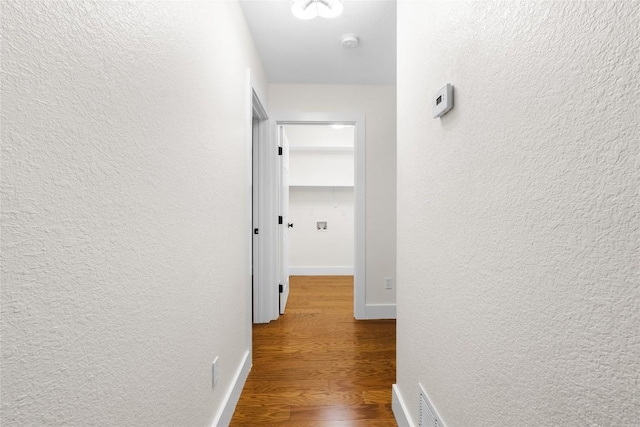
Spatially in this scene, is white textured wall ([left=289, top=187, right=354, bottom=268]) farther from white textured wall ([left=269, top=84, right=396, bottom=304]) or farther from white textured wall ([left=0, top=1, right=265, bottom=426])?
white textured wall ([left=0, top=1, right=265, bottom=426])

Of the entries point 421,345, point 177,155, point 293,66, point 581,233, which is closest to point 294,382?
point 421,345

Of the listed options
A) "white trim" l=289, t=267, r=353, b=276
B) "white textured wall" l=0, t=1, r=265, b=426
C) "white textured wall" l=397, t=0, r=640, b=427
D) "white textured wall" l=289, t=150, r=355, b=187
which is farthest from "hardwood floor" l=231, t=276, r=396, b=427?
"white textured wall" l=289, t=150, r=355, b=187

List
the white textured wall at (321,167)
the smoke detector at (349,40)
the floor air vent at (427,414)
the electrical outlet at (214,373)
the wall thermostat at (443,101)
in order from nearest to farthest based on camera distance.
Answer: the wall thermostat at (443,101)
the floor air vent at (427,414)
the electrical outlet at (214,373)
the smoke detector at (349,40)
the white textured wall at (321,167)

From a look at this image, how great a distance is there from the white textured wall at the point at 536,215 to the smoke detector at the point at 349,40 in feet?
3.76

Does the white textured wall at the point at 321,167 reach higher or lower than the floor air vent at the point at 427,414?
higher

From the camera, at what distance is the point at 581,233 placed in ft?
1.52

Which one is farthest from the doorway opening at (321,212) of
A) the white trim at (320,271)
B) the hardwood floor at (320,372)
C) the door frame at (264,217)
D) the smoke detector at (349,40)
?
the smoke detector at (349,40)

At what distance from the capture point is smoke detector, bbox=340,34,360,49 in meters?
2.06

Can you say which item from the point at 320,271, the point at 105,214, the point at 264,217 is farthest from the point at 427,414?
the point at 320,271

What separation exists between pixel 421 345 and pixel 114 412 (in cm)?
100

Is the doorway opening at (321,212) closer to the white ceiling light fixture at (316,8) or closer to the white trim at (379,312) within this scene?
the white trim at (379,312)

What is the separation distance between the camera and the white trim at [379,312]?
2.85 metres

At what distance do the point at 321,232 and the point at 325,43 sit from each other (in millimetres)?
3191

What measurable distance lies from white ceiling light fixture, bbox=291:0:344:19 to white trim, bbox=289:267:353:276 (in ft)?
12.3
